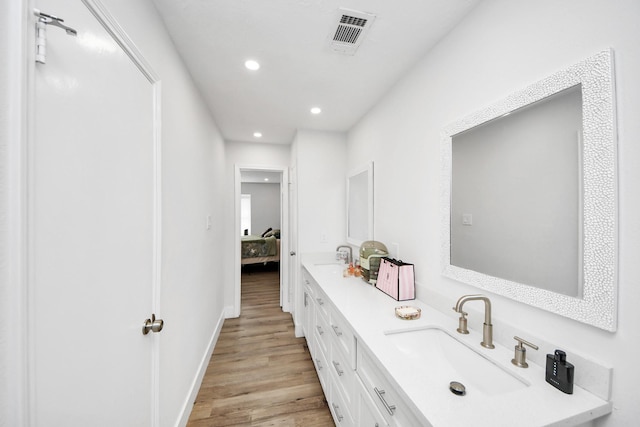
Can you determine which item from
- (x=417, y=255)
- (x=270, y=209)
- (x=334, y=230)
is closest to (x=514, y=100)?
(x=417, y=255)

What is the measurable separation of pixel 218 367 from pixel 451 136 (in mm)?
2567

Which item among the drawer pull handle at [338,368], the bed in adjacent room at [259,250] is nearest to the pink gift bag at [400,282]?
the drawer pull handle at [338,368]

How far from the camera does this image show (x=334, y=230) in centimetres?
273

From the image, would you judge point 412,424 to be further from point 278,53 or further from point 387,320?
point 278,53

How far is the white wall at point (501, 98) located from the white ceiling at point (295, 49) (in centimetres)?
15

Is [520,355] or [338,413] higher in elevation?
[520,355]

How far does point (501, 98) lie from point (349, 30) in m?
0.83

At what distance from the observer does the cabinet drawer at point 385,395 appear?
763mm

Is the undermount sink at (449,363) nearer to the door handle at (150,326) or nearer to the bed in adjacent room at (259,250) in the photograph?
the door handle at (150,326)

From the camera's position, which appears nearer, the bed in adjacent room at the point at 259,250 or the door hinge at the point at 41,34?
the door hinge at the point at 41,34

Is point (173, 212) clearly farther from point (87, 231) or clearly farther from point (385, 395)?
point (385, 395)

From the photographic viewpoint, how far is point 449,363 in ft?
3.40

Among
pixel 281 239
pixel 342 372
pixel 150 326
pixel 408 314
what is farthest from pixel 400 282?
pixel 281 239

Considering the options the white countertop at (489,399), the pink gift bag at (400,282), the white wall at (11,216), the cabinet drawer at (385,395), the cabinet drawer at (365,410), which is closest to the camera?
the white wall at (11,216)
